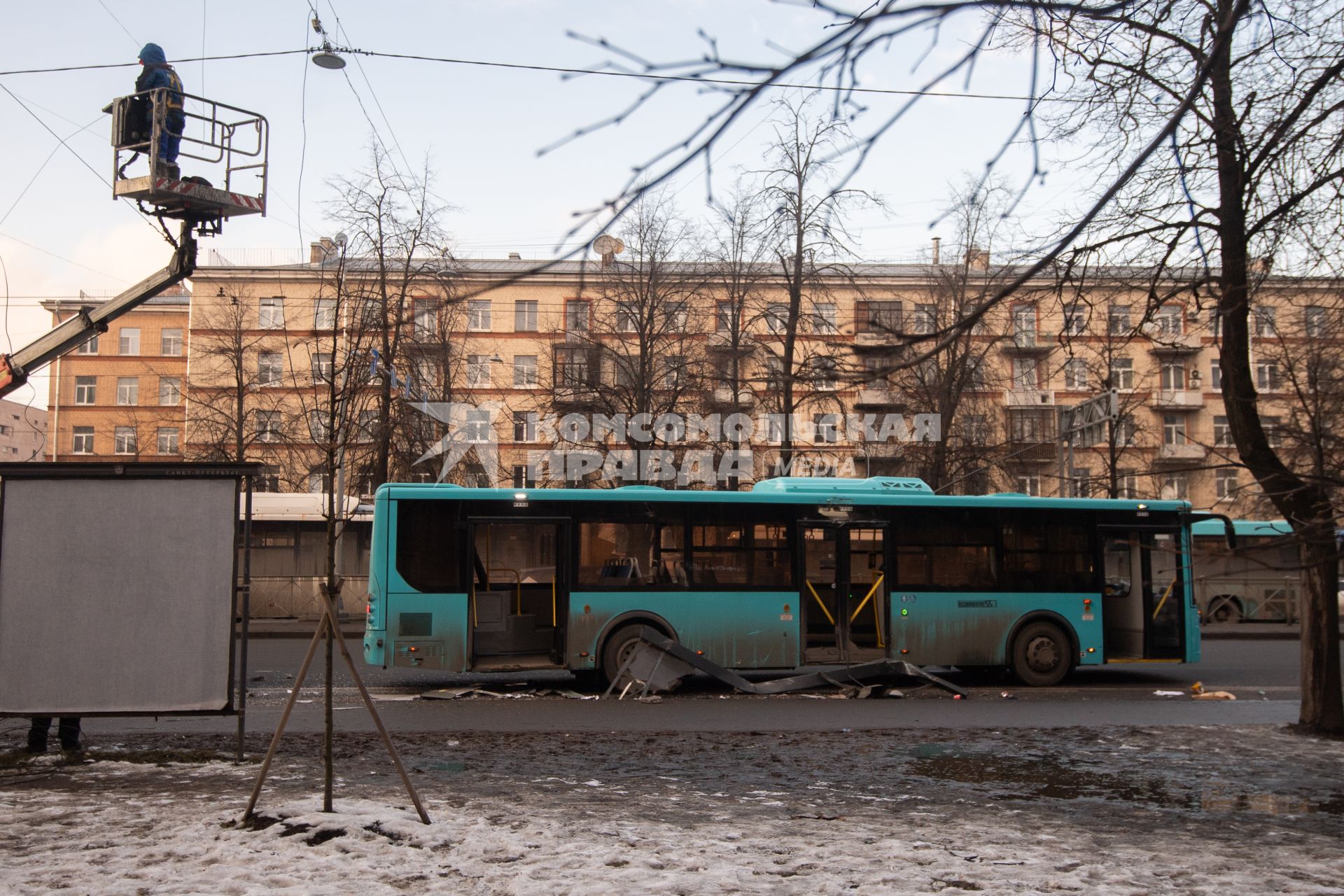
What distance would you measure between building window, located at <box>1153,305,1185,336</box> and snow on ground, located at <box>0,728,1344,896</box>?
3771 millimetres

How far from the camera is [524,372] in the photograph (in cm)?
3644

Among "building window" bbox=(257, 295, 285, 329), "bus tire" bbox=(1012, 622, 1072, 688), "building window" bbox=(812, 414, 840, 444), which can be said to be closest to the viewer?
"bus tire" bbox=(1012, 622, 1072, 688)

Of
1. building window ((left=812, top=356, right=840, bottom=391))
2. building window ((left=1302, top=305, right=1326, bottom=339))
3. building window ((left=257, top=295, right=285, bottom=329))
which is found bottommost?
building window ((left=812, top=356, right=840, bottom=391))

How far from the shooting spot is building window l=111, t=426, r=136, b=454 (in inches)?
2255

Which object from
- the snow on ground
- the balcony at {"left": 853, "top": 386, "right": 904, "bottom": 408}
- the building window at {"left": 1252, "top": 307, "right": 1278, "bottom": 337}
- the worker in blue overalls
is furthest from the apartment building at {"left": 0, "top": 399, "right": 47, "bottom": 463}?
the building window at {"left": 1252, "top": 307, "right": 1278, "bottom": 337}

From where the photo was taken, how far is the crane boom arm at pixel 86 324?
43.8ft

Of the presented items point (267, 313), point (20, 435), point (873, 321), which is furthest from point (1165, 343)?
point (20, 435)

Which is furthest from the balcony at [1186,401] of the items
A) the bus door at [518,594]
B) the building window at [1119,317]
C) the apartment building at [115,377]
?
the apartment building at [115,377]

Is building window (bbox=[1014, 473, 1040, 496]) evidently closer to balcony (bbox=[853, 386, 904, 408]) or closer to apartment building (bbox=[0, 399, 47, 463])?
balcony (bbox=[853, 386, 904, 408])

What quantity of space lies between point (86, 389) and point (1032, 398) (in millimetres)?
48673

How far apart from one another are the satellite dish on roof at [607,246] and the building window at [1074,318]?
18.3 feet

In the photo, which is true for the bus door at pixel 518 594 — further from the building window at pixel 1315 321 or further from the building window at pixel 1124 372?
the building window at pixel 1124 372

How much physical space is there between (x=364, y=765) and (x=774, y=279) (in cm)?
2265

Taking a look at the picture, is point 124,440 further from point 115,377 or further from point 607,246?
point 607,246
